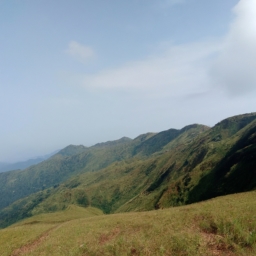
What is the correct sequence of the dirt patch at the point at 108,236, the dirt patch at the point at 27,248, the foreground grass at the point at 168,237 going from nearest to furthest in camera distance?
the foreground grass at the point at 168,237
the dirt patch at the point at 108,236
the dirt patch at the point at 27,248

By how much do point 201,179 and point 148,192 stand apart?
6010cm

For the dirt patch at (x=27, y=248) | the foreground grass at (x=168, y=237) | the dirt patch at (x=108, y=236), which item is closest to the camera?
the foreground grass at (x=168, y=237)

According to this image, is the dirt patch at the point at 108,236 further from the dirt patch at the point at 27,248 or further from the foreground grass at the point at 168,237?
the dirt patch at the point at 27,248

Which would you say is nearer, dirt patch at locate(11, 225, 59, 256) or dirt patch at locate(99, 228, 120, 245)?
dirt patch at locate(99, 228, 120, 245)

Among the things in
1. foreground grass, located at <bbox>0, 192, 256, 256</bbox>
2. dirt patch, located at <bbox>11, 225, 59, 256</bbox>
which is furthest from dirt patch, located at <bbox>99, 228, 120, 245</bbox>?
dirt patch, located at <bbox>11, 225, 59, 256</bbox>

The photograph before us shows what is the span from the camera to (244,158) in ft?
290

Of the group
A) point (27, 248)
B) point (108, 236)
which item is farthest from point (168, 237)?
point (27, 248)

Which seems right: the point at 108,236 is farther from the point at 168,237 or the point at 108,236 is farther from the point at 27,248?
the point at 27,248

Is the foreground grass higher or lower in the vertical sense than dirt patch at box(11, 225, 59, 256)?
higher

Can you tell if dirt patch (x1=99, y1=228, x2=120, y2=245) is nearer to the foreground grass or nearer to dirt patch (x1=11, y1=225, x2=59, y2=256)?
the foreground grass

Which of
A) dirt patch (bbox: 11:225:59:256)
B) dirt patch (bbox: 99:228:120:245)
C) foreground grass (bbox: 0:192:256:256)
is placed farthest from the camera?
dirt patch (bbox: 11:225:59:256)

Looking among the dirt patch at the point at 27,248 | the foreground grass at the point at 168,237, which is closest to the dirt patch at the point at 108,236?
the foreground grass at the point at 168,237

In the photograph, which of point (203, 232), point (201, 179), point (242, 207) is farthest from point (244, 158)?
point (203, 232)

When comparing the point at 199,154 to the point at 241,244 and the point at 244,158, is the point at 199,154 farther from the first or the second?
the point at 241,244
